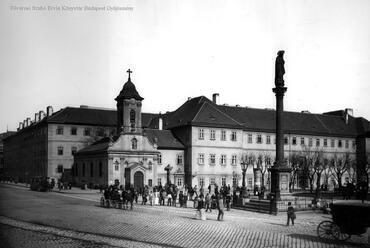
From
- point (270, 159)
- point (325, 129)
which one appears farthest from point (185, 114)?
point (325, 129)

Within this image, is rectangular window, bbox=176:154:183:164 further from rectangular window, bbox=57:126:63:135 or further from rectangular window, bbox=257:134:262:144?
rectangular window, bbox=57:126:63:135

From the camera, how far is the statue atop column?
1198 inches

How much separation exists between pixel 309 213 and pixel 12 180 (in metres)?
73.7

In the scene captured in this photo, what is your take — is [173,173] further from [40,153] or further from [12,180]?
[12,180]

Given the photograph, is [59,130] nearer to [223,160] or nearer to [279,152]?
[223,160]

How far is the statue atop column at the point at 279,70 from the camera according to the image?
3042 centimetres

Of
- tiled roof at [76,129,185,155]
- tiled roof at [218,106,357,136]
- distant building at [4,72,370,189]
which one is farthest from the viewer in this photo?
tiled roof at [218,106,357,136]

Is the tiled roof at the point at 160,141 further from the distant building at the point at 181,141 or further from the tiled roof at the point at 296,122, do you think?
the tiled roof at the point at 296,122

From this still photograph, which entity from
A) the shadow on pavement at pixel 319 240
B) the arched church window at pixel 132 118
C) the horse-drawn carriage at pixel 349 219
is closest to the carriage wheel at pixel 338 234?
the horse-drawn carriage at pixel 349 219

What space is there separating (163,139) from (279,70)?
108ft

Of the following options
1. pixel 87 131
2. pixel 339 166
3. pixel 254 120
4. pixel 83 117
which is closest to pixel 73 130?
pixel 87 131

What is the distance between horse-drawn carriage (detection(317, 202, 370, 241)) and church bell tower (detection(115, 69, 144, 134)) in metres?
40.6

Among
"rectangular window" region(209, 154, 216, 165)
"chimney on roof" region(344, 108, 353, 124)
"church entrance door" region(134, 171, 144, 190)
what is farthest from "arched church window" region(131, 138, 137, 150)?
"chimney on roof" region(344, 108, 353, 124)

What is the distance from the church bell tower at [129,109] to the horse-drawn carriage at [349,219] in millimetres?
40642
